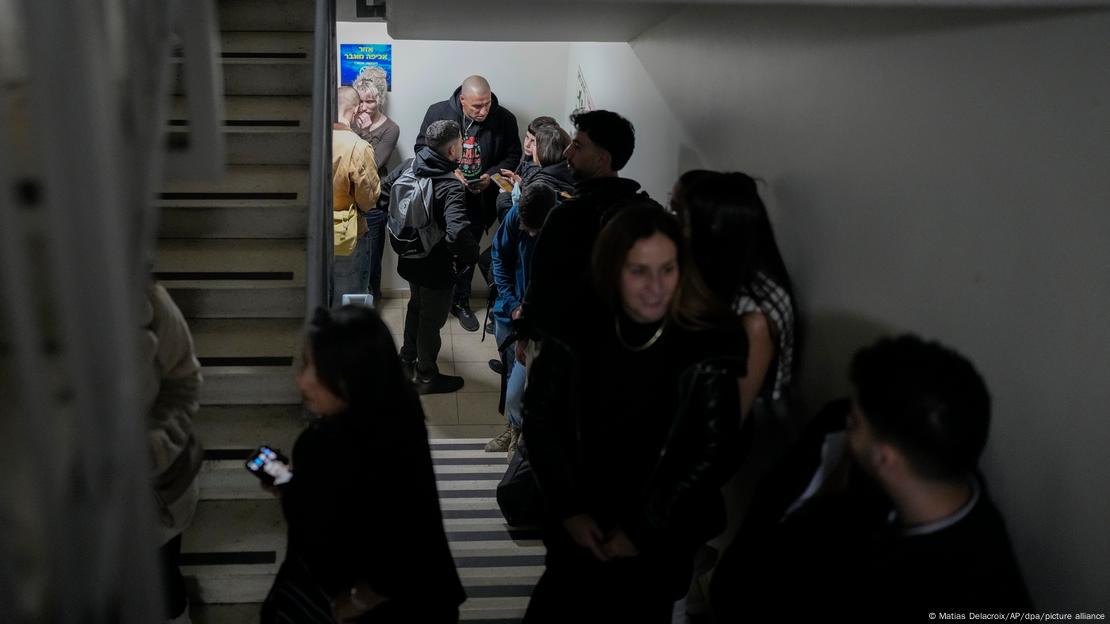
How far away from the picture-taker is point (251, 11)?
190 inches

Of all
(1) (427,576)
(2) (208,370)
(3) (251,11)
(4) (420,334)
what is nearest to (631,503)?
(1) (427,576)

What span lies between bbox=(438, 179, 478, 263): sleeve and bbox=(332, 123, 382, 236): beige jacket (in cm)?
45

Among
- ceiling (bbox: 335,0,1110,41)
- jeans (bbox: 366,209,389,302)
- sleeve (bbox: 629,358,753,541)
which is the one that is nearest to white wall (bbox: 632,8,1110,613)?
sleeve (bbox: 629,358,753,541)

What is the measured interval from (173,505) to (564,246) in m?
1.82

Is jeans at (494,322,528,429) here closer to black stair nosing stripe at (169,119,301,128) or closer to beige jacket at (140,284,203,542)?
black stair nosing stripe at (169,119,301,128)

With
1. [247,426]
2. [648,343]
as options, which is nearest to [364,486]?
[648,343]

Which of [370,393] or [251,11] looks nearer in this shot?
[370,393]

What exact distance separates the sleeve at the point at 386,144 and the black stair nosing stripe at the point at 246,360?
4115mm

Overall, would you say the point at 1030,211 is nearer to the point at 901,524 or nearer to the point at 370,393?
the point at 901,524

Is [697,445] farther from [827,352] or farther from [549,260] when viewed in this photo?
[549,260]

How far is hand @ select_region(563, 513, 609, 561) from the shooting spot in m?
2.85

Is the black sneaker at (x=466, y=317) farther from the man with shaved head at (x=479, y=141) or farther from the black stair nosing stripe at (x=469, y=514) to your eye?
the black stair nosing stripe at (x=469, y=514)

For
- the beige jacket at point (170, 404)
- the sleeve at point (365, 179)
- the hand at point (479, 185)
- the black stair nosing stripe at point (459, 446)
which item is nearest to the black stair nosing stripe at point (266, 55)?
the sleeve at point (365, 179)

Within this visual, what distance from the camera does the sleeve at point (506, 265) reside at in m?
5.28
